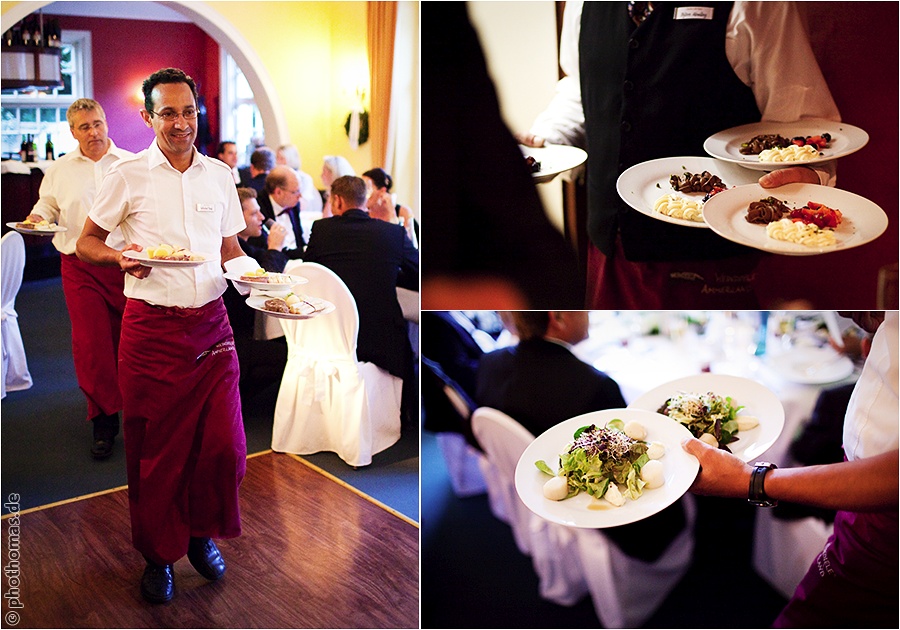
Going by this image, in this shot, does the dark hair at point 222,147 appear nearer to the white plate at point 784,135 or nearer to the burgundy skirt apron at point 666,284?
the burgundy skirt apron at point 666,284

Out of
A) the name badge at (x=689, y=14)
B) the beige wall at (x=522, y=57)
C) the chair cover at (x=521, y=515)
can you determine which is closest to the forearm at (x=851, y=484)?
the chair cover at (x=521, y=515)

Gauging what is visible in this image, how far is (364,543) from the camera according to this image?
264cm

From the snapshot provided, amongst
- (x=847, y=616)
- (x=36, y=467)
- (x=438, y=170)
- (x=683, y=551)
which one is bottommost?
(x=847, y=616)

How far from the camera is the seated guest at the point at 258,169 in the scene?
97.3 inches

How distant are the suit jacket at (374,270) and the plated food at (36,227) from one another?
658 mm

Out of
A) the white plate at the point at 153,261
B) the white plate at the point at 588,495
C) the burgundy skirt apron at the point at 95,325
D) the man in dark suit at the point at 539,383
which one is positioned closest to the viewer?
the white plate at the point at 153,261

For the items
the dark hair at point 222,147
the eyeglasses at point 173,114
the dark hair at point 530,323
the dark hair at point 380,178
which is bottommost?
the dark hair at point 530,323

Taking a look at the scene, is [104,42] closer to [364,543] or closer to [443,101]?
[443,101]

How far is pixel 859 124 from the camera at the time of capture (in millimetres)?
2467

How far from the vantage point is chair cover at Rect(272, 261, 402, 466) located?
8.41 ft

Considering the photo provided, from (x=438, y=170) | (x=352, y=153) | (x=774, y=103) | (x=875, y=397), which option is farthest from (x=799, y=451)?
(x=352, y=153)

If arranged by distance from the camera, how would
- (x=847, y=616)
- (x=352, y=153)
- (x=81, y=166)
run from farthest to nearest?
(x=847, y=616) < (x=352, y=153) < (x=81, y=166)

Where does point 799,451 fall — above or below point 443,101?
below

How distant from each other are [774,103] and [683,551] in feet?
4.27
